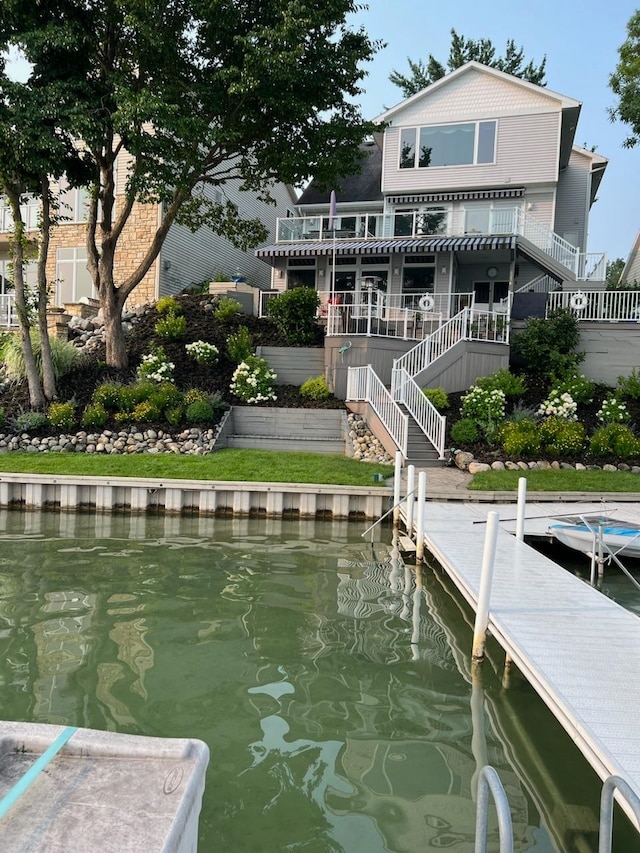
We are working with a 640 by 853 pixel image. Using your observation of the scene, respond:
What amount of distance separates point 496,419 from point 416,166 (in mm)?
13805

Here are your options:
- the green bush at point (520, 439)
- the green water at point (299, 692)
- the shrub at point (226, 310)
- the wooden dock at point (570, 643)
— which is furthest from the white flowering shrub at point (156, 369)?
the wooden dock at point (570, 643)

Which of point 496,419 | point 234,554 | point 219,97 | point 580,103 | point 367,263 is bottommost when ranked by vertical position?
point 234,554

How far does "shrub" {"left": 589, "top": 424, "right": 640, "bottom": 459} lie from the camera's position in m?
13.9

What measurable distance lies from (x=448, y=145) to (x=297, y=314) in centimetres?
1030

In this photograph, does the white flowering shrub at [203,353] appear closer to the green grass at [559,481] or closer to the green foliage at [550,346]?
the green foliage at [550,346]

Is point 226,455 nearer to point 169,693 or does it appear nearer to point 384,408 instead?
point 384,408

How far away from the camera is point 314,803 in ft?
12.4

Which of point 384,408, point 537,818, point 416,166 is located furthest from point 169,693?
point 416,166

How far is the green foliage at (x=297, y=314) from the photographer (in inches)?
789

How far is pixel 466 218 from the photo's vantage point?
73.9 feet

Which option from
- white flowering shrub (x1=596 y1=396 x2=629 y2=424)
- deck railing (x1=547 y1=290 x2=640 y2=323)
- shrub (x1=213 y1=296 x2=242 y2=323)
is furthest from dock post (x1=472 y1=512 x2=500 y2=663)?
shrub (x1=213 y1=296 x2=242 y2=323)

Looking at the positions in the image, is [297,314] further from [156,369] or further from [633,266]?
[633,266]

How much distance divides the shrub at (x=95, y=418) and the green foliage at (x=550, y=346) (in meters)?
12.2

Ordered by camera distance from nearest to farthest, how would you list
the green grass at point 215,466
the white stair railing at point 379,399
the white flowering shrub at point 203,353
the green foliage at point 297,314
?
the green grass at point 215,466 → the white stair railing at point 379,399 → the white flowering shrub at point 203,353 → the green foliage at point 297,314
